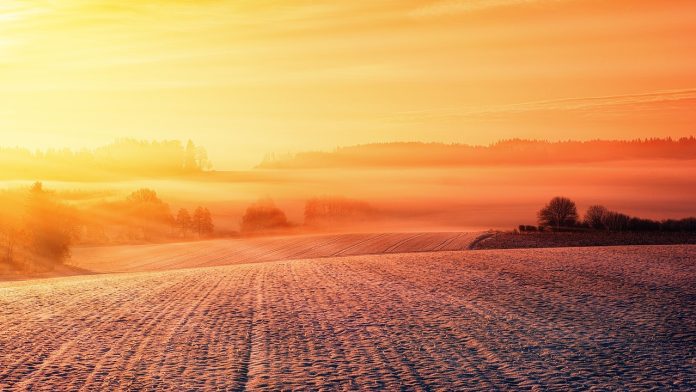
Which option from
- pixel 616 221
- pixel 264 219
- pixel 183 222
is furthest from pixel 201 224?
pixel 616 221

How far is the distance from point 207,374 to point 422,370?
12.1 ft

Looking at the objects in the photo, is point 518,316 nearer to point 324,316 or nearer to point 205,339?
point 324,316

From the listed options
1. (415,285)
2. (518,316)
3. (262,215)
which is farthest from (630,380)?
(262,215)

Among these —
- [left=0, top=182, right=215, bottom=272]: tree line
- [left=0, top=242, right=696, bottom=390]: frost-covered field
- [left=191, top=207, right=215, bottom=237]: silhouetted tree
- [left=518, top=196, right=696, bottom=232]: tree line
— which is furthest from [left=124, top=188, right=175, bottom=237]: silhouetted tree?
[left=0, top=242, right=696, bottom=390]: frost-covered field

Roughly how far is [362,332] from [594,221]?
51.6 m

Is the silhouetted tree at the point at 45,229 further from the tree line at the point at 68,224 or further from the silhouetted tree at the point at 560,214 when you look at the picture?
the silhouetted tree at the point at 560,214

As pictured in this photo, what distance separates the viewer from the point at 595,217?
63.3 metres

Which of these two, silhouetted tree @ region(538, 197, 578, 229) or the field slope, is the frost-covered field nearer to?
the field slope

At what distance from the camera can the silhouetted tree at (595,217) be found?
6241cm

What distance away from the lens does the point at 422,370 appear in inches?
489

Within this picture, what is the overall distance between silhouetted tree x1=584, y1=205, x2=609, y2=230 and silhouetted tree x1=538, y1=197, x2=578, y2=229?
110 cm

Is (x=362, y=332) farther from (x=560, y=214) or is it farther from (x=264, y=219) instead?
(x=264, y=219)

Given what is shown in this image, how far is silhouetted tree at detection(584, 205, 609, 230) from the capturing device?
62.4 m

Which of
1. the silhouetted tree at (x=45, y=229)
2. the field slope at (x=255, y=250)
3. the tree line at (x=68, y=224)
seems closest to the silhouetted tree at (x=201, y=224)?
the tree line at (x=68, y=224)
